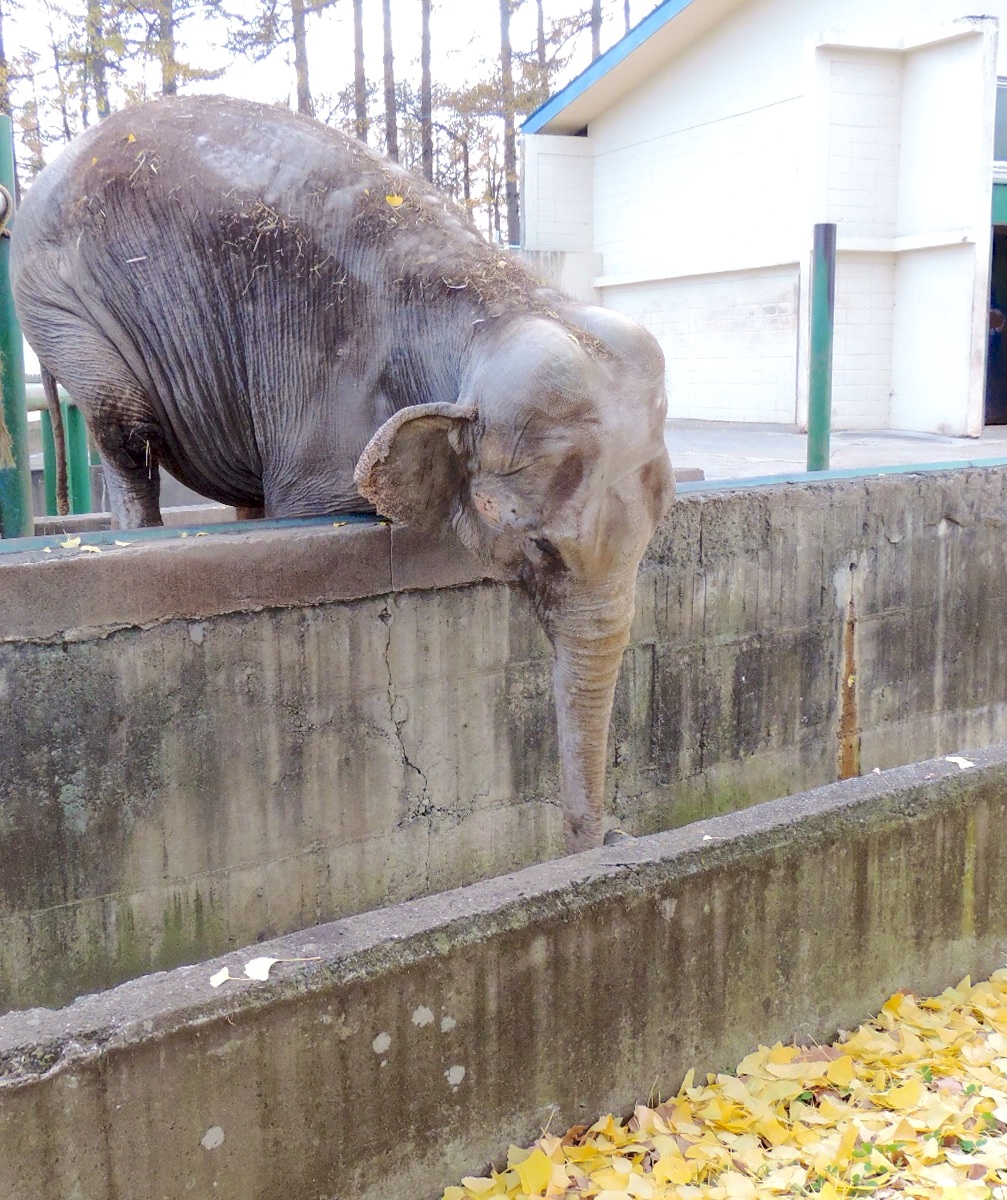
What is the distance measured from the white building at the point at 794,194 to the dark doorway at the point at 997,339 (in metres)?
0.04

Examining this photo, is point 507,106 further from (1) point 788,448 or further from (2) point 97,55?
(1) point 788,448

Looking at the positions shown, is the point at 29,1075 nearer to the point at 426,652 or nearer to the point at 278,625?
the point at 278,625

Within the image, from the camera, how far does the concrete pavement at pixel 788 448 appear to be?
998 centimetres

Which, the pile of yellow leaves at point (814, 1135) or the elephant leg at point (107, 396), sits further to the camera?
the elephant leg at point (107, 396)

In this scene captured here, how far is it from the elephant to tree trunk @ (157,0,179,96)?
15387 mm

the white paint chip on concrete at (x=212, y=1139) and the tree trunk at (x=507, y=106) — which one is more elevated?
the tree trunk at (x=507, y=106)

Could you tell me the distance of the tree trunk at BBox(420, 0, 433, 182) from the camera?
74.0 feet

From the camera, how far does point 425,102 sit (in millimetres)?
22641

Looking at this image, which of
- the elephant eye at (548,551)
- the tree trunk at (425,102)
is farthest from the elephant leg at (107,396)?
the tree trunk at (425,102)

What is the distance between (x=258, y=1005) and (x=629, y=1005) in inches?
38.7

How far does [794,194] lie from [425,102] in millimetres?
9773

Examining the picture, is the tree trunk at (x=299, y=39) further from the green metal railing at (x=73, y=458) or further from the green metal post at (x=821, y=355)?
the green metal post at (x=821, y=355)

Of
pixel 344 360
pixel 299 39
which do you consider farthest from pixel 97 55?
pixel 344 360

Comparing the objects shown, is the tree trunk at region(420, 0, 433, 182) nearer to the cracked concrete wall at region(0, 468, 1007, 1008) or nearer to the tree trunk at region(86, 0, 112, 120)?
the tree trunk at region(86, 0, 112, 120)
